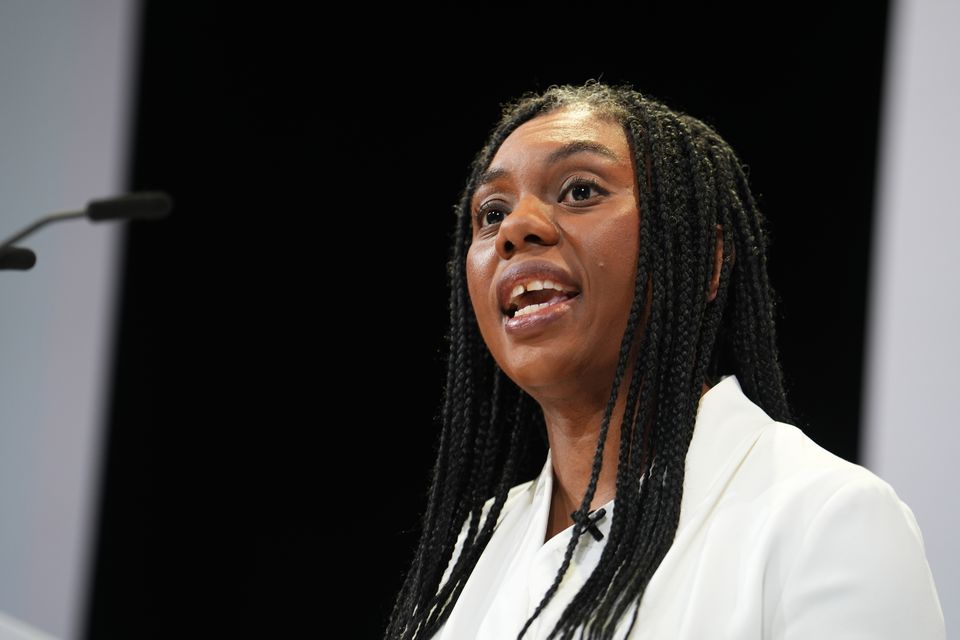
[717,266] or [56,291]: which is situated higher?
[717,266]

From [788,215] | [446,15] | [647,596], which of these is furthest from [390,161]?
[647,596]

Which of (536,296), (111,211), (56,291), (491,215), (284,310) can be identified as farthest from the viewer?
(284,310)

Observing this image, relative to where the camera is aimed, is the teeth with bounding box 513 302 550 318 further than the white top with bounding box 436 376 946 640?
Yes

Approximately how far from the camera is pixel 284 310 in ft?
10.3

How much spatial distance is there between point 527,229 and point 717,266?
11.0 inches

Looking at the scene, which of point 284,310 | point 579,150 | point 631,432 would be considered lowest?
point 284,310

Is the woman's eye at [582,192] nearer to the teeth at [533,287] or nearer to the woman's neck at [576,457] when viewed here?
the teeth at [533,287]

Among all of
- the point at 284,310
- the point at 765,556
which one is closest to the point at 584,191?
the point at 765,556

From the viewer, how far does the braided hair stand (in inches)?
55.9

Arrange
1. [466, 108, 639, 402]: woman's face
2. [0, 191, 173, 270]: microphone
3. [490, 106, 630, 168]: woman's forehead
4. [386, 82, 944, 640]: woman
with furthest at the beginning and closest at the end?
[490, 106, 630, 168]: woman's forehead, [466, 108, 639, 402]: woman's face, [386, 82, 944, 640]: woman, [0, 191, 173, 270]: microphone

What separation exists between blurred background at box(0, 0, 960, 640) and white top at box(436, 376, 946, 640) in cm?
145

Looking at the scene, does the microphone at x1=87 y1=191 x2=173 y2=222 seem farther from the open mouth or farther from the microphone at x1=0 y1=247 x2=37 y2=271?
the open mouth

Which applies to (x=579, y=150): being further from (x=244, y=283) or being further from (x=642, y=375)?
(x=244, y=283)

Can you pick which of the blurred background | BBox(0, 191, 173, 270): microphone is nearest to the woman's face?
BBox(0, 191, 173, 270): microphone
